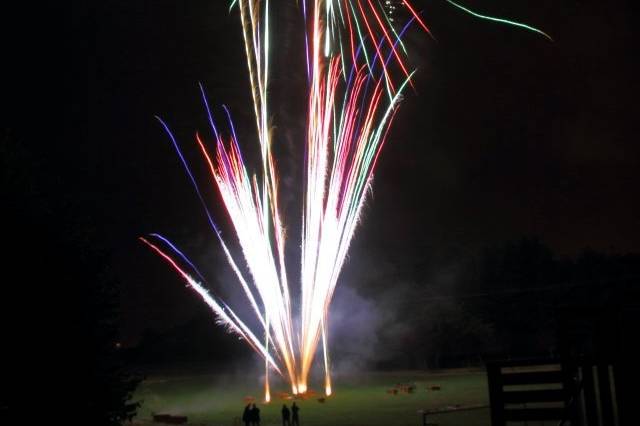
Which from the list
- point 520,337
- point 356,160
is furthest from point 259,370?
point 356,160

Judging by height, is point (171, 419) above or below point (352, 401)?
below

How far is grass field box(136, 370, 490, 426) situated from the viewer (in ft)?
70.7

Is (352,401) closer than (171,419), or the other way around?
(171,419)

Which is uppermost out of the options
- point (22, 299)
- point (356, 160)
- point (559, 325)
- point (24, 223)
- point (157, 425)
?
point (356, 160)

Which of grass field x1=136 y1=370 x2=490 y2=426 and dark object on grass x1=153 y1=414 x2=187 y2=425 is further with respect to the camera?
dark object on grass x1=153 y1=414 x2=187 y2=425

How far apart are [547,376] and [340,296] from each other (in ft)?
145

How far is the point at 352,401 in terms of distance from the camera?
94.6 ft

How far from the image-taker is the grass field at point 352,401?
21559 mm

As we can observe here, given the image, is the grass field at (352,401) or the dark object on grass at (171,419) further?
the dark object on grass at (171,419)

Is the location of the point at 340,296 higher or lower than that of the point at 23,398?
higher

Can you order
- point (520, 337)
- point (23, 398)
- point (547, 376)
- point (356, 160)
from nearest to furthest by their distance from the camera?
point (547, 376) → point (23, 398) → point (356, 160) → point (520, 337)

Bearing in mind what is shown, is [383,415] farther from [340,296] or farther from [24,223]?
[340,296]

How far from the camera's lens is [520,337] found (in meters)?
49.4

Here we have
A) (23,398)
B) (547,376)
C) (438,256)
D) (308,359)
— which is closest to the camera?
(547,376)
